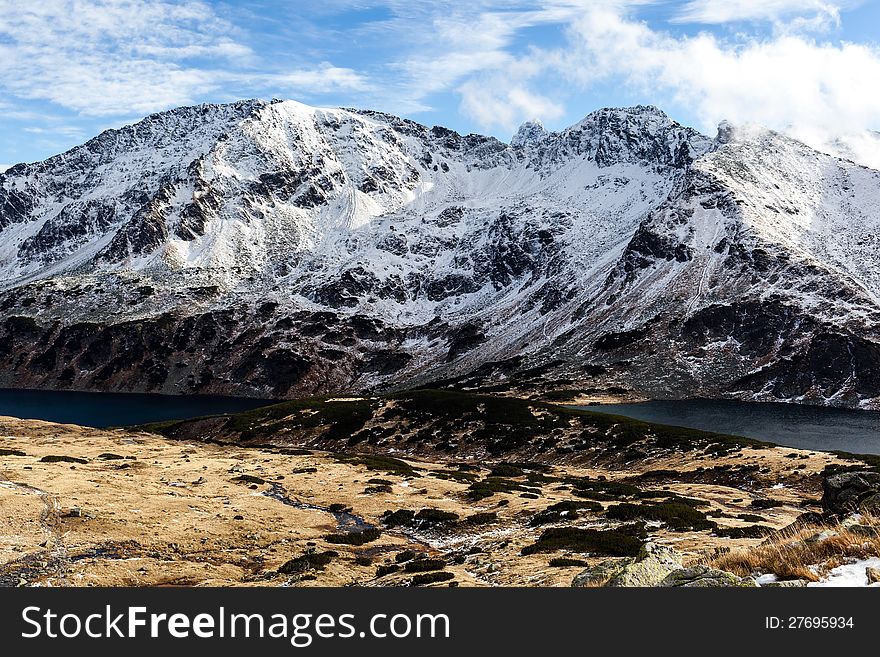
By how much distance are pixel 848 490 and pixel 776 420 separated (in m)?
130

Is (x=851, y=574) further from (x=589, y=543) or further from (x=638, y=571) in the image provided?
(x=589, y=543)

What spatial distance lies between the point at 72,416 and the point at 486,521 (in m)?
181

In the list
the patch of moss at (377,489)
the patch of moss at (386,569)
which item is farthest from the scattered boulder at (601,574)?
the patch of moss at (377,489)

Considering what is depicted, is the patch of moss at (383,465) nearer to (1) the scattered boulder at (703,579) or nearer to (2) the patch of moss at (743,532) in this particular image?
(2) the patch of moss at (743,532)

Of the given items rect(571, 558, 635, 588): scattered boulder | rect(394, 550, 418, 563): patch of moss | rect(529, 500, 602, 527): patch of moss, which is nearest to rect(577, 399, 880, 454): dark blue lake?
rect(529, 500, 602, 527): patch of moss

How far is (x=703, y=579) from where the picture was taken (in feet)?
40.6

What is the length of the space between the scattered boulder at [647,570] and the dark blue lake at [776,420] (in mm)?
112828

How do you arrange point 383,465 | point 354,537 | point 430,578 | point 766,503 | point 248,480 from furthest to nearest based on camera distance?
point 383,465 < point 248,480 < point 766,503 < point 354,537 < point 430,578

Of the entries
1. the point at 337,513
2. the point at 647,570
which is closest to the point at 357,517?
the point at 337,513

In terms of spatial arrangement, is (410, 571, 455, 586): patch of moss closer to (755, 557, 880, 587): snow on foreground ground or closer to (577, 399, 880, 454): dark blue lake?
(755, 557, 880, 587): snow on foreground ground

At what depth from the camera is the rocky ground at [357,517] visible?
26250mm

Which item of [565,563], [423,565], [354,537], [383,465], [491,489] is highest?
[565,563]
